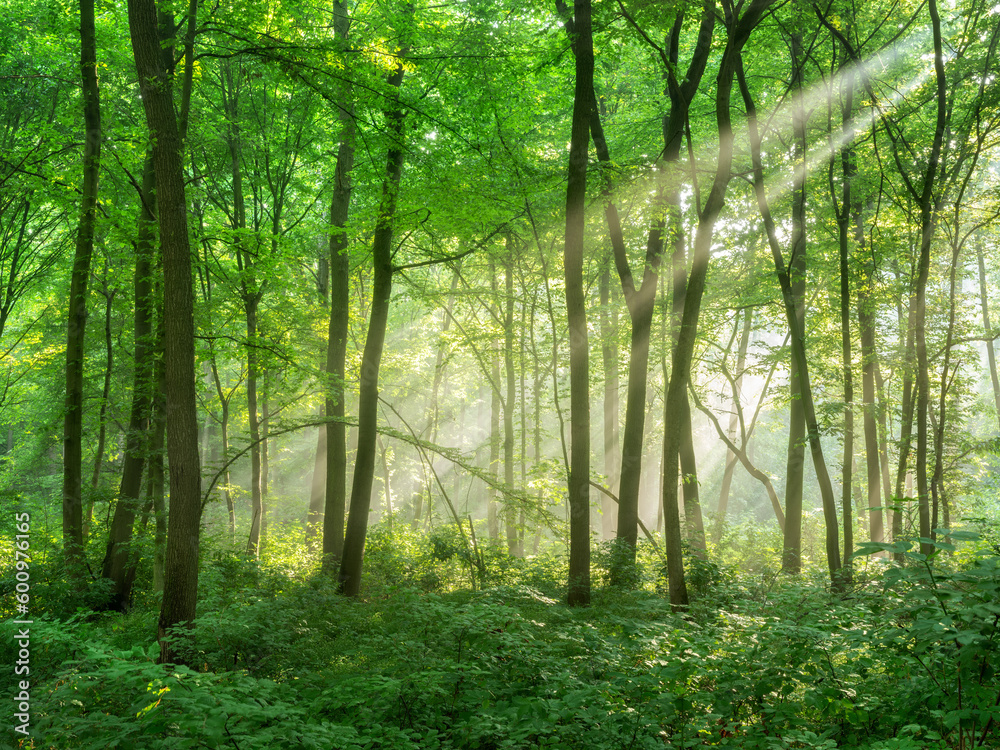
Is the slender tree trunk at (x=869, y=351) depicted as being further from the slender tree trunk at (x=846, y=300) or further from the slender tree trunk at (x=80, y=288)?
the slender tree trunk at (x=80, y=288)

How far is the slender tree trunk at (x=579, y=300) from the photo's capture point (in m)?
8.07

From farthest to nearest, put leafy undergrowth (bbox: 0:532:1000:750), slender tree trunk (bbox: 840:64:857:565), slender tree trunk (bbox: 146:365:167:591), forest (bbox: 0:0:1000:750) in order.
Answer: slender tree trunk (bbox: 840:64:857:565) < slender tree trunk (bbox: 146:365:167:591) < forest (bbox: 0:0:1000:750) < leafy undergrowth (bbox: 0:532:1000:750)

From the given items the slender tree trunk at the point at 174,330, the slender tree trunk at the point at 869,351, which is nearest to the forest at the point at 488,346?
the slender tree trunk at the point at 174,330

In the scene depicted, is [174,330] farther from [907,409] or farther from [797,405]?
[907,409]

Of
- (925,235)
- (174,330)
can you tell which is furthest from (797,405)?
(174,330)

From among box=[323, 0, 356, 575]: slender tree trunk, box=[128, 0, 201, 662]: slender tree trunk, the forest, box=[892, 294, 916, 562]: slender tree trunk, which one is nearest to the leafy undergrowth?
the forest

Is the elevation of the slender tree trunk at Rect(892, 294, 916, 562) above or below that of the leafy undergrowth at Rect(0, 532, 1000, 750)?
above

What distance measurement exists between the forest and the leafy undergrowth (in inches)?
1.6

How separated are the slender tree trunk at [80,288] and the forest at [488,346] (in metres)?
0.06

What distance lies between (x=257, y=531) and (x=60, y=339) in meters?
8.84

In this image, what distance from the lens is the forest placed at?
389 centimetres

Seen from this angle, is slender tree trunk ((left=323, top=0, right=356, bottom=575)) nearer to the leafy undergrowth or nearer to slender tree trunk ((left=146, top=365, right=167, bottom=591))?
slender tree trunk ((left=146, top=365, right=167, bottom=591))

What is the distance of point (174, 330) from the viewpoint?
5.88 m

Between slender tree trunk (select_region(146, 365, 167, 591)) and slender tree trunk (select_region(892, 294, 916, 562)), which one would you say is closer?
slender tree trunk (select_region(146, 365, 167, 591))
